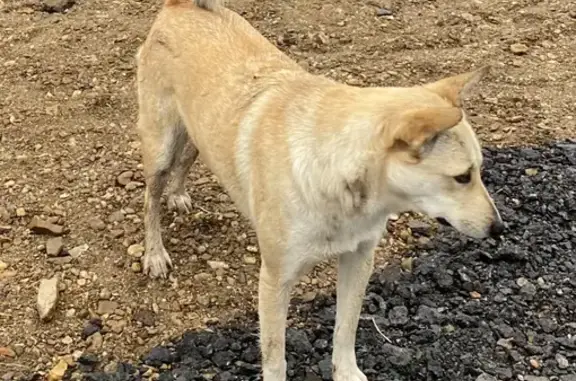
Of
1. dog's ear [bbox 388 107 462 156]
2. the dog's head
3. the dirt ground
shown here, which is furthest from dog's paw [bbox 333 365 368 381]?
dog's ear [bbox 388 107 462 156]

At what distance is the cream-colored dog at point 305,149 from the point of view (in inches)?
141

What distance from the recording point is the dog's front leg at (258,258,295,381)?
406 cm

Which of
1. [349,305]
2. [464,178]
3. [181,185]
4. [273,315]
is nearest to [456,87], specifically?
[464,178]

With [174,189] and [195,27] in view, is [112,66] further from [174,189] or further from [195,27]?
[195,27]

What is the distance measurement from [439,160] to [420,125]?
26 centimetres

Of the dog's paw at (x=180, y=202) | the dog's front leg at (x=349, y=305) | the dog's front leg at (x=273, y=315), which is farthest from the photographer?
the dog's paw at (x=180, y=202)

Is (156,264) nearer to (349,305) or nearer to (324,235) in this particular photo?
(349,305)

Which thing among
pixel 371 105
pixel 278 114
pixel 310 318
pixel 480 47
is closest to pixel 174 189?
pixel 310 318

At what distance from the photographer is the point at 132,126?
649cm

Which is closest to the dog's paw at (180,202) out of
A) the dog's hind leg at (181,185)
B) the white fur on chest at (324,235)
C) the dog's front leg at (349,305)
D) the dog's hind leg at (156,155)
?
the dog's hind leg at (181,185)

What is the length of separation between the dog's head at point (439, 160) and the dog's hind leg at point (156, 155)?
1.80m

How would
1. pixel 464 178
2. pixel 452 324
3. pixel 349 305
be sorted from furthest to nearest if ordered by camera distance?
pixel 452 324 < pixel 349 305 < pixel 464 178

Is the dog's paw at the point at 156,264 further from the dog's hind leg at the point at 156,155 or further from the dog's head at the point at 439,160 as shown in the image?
the dog's head at the point at 439,160

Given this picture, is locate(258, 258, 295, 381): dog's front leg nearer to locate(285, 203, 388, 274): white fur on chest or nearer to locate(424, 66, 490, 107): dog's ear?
locate(285, 203, 388, 274): white fur on chest
